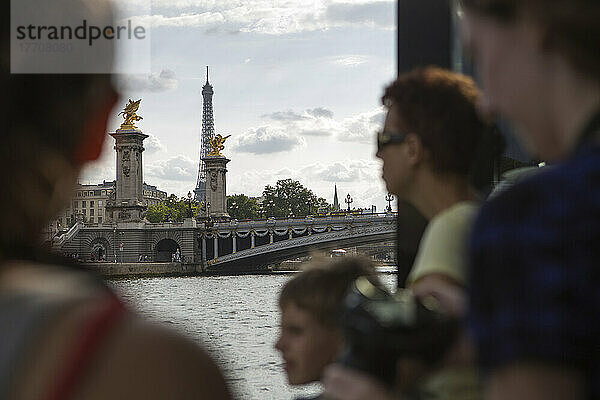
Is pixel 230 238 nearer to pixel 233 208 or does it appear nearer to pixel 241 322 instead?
pixel 233 208

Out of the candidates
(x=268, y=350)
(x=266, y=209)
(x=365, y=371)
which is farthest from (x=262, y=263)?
(x=365, y=371)

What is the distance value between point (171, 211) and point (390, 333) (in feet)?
164

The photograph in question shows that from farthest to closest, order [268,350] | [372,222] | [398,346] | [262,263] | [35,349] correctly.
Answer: [262,263]
[372,222]
[268,350]
[398,346]
[35,349]

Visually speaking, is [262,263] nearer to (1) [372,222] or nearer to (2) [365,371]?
(1) [372,222]

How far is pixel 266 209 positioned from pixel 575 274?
156 ft

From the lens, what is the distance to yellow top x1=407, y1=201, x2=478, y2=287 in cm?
98

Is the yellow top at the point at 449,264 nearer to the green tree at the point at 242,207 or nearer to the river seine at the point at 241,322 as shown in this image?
the river seine at the point at 241,322

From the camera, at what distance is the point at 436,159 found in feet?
3.74

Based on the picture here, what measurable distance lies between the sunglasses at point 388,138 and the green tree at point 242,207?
47107 millimetres

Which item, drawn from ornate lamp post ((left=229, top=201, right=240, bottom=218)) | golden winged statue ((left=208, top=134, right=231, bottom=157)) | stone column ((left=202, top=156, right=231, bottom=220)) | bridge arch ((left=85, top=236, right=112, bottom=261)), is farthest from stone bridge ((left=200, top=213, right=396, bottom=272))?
ornate lamp post ((left=229, top=201, right=240, bottom=218))

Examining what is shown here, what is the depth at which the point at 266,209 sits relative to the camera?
157 ft

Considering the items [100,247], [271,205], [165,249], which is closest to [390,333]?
[100,247]

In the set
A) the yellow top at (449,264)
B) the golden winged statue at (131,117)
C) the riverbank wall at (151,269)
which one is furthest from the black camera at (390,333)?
the golden winged statue at (131,117)

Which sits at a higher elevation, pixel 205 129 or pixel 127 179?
pixel 205 129
